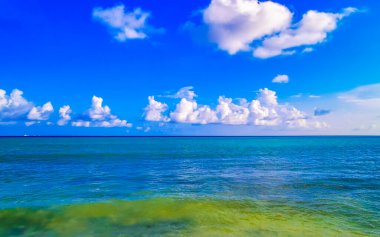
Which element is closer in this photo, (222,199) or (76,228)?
(76,228)

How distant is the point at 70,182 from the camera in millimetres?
30766

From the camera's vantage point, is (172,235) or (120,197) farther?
(120,197)

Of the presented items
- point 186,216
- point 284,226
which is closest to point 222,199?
point 186,216

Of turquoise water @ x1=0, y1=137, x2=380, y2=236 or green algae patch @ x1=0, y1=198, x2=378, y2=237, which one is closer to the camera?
green algae patch @ x1=0, y1=198, x2=378, y2=237

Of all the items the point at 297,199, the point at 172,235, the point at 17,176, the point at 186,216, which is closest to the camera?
the point at 172,235

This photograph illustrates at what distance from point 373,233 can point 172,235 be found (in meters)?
10.0

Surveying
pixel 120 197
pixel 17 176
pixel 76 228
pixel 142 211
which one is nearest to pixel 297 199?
pixel 142 211

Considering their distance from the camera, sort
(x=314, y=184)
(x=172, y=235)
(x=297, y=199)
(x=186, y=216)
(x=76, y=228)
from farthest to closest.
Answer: (x=314, y=184)
(x=297, y=199)
(x=186, y=216)
(x=76, y=228)
(x=172, y=235)

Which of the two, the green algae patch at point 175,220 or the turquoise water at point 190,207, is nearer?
the green algae patch at point 175,220

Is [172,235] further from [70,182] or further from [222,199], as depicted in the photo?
[70,182]

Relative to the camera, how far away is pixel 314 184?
2912 cm

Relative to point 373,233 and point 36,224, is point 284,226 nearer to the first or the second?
point 373,233

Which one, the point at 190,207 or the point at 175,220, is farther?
the point at 190,207

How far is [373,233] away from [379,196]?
32.8ft
